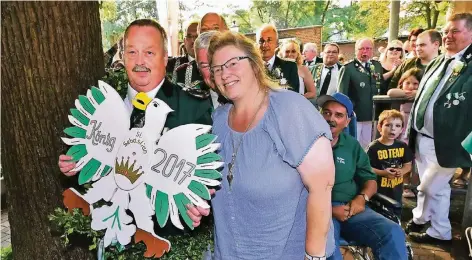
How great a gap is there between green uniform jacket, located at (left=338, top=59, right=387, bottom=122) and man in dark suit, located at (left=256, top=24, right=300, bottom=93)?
2043mm

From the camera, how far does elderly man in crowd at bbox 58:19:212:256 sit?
158cm

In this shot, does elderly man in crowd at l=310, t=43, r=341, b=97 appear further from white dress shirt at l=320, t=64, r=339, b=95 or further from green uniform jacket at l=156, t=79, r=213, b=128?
green uniform jacket at l=156, t=79, r=213, b=128

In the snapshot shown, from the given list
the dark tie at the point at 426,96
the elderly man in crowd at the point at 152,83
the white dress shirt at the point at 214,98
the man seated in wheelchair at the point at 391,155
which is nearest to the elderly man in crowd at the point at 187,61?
the white dress shirt at the point at 214,98

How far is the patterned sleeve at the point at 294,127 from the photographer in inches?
55.7

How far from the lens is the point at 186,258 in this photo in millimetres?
1692

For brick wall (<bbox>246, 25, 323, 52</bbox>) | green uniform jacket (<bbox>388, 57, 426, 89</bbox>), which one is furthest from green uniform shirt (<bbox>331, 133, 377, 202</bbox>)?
brick wall (<bbox>246, 25, 323, 52</bbox>)

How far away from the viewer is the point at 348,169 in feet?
8.52

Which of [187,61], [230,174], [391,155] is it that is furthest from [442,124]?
[230,174]

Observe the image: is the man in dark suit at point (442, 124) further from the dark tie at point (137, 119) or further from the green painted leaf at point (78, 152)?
the green painted leaf at point (78, 152)

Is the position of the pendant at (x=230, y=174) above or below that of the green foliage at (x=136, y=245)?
above

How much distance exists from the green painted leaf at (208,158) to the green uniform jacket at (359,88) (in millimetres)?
4287

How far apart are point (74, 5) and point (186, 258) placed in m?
1.34

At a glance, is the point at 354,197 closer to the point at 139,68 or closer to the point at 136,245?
the point at 136,245

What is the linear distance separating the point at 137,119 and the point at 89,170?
310mm
